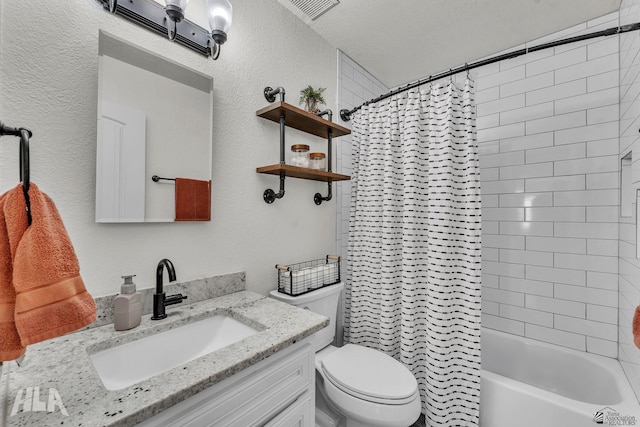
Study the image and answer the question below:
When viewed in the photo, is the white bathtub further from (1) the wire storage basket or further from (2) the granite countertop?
(2) the granite countertop

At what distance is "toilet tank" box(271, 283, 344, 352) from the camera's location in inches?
54.9

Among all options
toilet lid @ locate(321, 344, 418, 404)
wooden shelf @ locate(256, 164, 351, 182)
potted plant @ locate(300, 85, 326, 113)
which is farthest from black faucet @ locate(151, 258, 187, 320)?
potted plant @ locate(300, 85, 326, 113)

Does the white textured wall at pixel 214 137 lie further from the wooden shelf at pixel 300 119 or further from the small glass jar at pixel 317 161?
the small glass jar at pixel 317 161

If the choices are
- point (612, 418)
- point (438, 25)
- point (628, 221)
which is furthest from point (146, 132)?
point (628, 221)

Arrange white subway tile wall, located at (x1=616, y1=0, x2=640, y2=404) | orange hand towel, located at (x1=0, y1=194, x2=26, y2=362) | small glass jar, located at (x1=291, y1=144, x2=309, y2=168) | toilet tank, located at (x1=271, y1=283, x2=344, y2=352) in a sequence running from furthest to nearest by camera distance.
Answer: small glass jar, located at (x1=291, y1=144, x2=309, y2=168) < toilet tank, located at (x1=271, y1=283, x2=344, y2=352) < white subway tile wall, located at (x1=616, y1=0, x2=640, y2=404) < orange hand towel, located at (x1=0, y1=194, x2=26, y2=362)

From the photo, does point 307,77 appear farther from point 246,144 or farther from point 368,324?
point 368,324

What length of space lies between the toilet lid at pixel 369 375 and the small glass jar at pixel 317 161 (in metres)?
1.03

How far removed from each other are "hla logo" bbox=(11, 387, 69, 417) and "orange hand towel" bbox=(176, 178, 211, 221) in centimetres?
64

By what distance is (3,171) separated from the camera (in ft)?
2.58

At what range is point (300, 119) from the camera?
1.53 meters

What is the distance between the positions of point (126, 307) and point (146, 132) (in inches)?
25.1

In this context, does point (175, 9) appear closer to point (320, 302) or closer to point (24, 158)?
point (24, 158)

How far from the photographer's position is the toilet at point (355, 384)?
43.6 inches

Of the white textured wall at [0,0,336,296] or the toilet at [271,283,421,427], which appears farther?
the toilet at [271,283,421,427]
